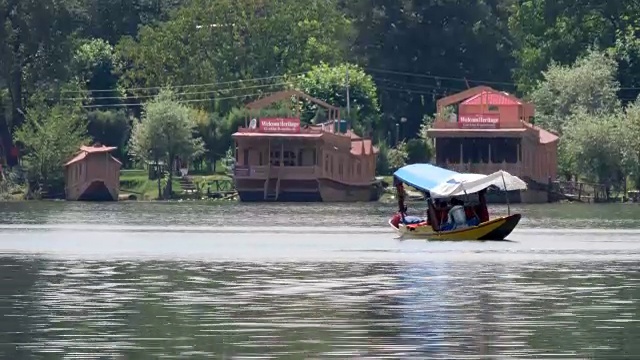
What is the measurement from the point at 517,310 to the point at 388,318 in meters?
3.71

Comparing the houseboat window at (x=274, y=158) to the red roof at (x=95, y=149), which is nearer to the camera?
the red roof at (x=95, y=149)

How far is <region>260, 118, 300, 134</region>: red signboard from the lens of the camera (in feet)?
492

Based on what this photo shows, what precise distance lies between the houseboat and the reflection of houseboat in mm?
5869

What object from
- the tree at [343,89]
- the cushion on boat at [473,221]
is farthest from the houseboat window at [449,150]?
the cushion on boat at [473,221]

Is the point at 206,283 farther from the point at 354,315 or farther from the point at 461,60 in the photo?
the point at 461,60

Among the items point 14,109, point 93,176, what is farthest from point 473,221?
point 14,109

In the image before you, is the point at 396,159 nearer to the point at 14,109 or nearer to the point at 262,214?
the point at 14,109

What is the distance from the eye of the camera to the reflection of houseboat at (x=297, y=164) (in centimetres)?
14975

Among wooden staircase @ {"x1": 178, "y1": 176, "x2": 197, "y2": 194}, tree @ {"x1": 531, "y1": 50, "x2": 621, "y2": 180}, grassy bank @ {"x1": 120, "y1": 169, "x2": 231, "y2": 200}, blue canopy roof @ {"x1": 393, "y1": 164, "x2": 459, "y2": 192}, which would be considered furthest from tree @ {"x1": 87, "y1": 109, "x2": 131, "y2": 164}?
blue canopy roof @ {"x1": 393, "y1": 164, "x2": 459, "y2": 192}

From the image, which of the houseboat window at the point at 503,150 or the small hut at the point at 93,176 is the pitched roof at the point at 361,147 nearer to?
the houseboat window at the point at 503,150

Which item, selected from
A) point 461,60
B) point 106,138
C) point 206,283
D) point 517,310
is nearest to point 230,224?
point 206,283

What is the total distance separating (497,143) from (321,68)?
21541 millimetres

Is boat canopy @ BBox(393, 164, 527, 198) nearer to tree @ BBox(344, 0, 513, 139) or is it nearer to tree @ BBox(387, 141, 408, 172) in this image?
tree @ BBox(387, 141, 408, 172)

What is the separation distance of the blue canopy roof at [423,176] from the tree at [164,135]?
211ft
